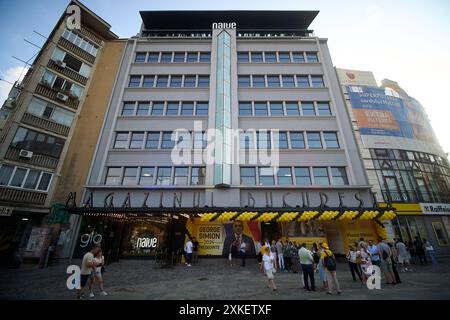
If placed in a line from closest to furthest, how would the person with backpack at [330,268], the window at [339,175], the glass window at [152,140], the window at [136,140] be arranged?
1. the person with backpack at [330,268]
2. the window at [339,175]
3. the glass window at [152,140]
4. the window at [136,140]

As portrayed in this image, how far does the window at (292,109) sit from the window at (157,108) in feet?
43.7

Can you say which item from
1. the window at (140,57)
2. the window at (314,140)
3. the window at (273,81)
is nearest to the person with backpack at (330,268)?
the window at (314,140)

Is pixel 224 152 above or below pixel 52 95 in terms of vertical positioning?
below

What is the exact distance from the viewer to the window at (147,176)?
1808 cm

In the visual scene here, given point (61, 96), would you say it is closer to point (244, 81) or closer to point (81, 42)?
point (81, 42)

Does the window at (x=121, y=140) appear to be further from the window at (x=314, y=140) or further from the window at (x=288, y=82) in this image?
the window at (x=314, y=140)

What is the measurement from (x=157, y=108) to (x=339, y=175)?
19.3 meters

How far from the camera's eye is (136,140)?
19.8 metres

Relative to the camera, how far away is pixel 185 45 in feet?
81.0

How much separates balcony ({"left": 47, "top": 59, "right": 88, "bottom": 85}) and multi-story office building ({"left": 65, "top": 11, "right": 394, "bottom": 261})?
3.49m

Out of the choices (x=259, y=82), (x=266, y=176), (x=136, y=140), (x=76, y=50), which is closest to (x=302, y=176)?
(x=266, y=176)

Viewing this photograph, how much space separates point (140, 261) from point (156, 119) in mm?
13063
